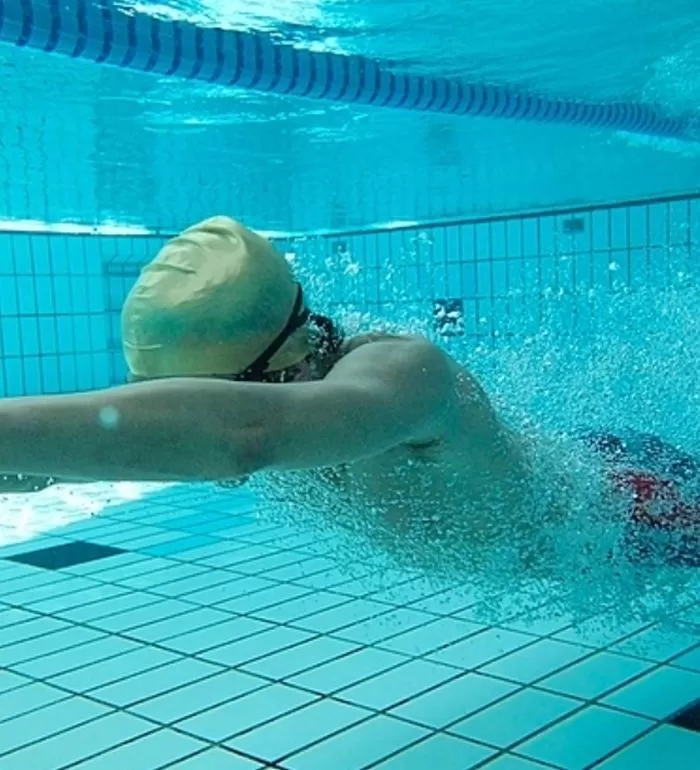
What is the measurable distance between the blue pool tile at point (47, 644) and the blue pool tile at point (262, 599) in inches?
25.6

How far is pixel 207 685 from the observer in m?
3.57

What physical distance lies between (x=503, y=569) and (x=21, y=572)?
3490 millimetres

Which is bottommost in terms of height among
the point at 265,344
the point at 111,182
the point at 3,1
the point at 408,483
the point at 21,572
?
the point at 21,572

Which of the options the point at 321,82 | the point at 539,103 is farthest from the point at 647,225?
the point at 321,82

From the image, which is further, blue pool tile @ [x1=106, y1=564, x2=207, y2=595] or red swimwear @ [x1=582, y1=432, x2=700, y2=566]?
blue pool tile @ [x1=106, y1=564, x2=207, y2=595]

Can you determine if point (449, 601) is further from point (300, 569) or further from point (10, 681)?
point (10, 681)

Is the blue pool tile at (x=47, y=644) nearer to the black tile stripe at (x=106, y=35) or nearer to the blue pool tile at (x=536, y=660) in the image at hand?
the blue pool tile at (x=536, y=660)

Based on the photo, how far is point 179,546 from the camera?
5.80 meters

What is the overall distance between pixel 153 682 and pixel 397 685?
94 centimetres

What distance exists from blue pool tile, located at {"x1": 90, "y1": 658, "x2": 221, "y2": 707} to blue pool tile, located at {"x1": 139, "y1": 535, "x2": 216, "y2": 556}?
1855 mm

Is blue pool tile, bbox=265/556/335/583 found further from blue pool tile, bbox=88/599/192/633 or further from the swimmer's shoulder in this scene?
the swimmer's shoulder

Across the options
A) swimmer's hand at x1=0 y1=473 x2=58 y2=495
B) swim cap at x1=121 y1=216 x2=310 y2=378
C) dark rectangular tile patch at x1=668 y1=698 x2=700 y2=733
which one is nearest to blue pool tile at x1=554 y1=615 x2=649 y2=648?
dark rectangular tile patch at x1=668 y1=698 x2=700 y2=733

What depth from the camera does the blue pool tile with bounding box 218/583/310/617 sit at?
449 cm

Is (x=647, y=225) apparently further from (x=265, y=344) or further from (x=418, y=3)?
(x=265, y=344)
